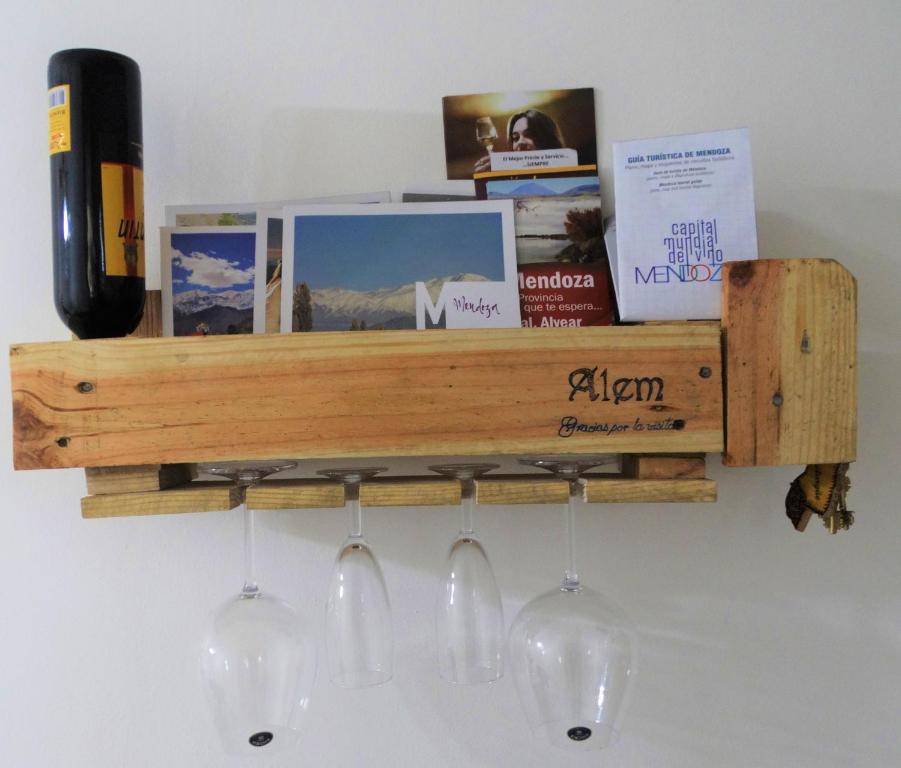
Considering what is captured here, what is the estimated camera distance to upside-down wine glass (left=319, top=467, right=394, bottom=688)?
2.72 ft

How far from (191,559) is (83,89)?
505 millimetres

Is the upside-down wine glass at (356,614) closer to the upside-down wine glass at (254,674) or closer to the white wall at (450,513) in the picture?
the upside-down wine glass at (254,674)

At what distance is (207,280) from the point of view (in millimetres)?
914

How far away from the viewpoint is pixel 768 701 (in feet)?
3.31

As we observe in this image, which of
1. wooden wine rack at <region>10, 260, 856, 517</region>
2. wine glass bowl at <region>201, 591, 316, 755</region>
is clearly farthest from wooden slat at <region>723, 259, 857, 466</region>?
wine glass bowl at <region>201, 591, 316, 755</region>

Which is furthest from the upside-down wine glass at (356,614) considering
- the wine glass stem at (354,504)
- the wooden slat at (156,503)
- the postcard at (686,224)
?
the postcard at (686,224)

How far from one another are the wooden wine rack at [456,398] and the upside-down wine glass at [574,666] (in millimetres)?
109

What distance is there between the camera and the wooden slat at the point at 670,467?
85 cm

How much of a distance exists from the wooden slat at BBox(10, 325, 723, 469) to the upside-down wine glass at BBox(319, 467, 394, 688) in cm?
7

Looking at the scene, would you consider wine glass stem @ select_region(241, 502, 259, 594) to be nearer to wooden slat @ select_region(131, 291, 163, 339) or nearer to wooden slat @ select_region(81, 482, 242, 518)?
wooden slat @ select_region(81, 482, 242, 518)

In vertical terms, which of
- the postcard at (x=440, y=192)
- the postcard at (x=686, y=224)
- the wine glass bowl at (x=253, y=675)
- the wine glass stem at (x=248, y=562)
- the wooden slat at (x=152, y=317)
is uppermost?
the postcard at (x=440, y=192)

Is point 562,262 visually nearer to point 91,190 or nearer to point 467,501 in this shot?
point 467,501

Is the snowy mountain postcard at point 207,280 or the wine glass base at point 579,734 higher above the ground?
the snowy mountain postcard at point 207,280

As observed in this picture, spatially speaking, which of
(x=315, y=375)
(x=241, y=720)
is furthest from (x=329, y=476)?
(x=241, y=720)
